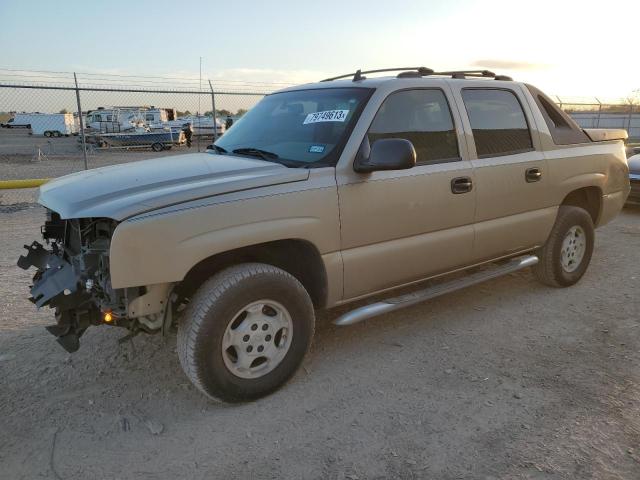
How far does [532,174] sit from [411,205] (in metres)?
1.41

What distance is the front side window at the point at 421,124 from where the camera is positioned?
3592 millimetres

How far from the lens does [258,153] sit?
3650 mm

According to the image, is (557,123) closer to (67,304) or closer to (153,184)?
(153,184)

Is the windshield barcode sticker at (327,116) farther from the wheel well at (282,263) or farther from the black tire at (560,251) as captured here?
the black tire at (560,251)

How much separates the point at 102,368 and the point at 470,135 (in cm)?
309

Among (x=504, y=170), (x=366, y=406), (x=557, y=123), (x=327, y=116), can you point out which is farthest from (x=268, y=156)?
(x=557, y=123)

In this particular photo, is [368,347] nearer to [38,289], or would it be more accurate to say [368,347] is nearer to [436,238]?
[436,238]

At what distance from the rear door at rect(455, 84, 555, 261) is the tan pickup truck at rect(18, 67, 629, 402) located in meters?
0.02

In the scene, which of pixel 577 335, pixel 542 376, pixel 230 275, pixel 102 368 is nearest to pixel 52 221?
pixel 102 368

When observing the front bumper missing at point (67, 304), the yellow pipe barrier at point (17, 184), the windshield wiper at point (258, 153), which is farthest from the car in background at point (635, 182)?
the yellow pipe barrier at point (17, 184)

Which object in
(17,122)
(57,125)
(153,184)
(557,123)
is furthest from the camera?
(17,122)

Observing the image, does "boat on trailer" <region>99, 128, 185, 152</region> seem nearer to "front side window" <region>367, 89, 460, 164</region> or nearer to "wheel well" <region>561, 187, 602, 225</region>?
"wheel well" <region>561, 187, 602, 225</region>

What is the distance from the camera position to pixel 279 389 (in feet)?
10.7

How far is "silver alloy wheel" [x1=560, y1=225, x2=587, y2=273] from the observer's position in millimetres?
4949
